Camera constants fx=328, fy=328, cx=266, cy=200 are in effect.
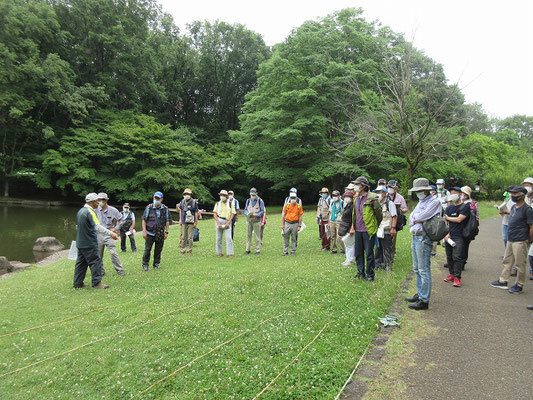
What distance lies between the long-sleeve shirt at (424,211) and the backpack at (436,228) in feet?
0.22

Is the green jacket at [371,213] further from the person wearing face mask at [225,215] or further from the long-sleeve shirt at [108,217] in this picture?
the long-sleeve shirt at [108,217]

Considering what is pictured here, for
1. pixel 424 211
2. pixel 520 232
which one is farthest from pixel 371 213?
pixel 520 232

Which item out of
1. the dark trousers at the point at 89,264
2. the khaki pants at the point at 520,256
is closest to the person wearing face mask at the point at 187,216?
the dark trousers at the point at 89,264

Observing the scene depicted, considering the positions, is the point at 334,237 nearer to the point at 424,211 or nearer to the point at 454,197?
the point at 454,197

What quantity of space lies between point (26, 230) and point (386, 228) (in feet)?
73.6

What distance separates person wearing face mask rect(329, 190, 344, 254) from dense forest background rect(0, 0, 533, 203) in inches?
310

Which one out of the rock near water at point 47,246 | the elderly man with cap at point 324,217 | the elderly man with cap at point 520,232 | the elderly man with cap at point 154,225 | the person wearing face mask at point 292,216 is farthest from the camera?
the rock near water at point 47,246

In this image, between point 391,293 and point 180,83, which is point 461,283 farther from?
point 180,83

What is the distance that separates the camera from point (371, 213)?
688cm

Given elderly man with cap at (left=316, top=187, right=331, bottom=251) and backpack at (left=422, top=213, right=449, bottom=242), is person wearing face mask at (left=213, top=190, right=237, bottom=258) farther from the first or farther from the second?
backpack at (left=422, top=213, right=449, bottom=242)

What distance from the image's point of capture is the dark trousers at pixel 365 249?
6941 millimetres

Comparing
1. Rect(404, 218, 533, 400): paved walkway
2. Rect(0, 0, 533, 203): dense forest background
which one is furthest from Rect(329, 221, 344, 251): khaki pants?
Rect(0, 0, 533, 203): dense forest background

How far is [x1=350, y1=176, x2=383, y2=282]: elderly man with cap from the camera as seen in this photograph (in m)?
6.89

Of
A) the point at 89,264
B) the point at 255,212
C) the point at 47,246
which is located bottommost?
the point at 47,246
